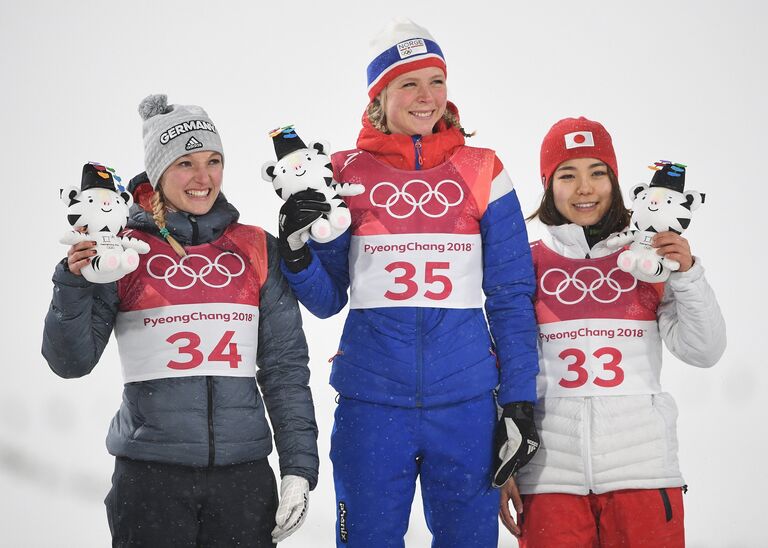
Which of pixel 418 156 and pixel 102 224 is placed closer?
pixel 102 224

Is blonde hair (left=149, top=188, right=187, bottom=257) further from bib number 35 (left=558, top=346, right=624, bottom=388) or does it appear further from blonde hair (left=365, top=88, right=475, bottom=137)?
bib number 35 (left=558, top=346, right=624, bottom=388)

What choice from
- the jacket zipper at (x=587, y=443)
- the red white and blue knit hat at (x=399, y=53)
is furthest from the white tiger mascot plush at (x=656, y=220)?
the red white and blue knit hat at (x=399, y=53)

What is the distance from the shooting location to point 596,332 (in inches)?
104

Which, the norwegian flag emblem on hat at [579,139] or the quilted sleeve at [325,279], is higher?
the norwegian flag emblem on hat at [579,139]

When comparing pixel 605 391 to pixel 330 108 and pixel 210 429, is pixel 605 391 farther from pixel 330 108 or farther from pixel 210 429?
pixel 330 108

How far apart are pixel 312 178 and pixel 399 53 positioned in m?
0.50

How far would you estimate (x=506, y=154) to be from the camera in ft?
16.1

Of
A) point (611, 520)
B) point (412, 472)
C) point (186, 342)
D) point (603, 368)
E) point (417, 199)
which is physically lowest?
point (611, 520)

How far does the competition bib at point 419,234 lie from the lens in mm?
2572

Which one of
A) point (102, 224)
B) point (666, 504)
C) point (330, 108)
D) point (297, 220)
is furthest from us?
point (330, 108)

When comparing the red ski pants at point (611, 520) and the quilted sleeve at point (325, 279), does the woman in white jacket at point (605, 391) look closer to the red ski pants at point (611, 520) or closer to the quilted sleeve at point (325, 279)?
the red ski pants at point (611, 520)

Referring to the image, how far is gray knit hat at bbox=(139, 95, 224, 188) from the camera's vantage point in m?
2.59

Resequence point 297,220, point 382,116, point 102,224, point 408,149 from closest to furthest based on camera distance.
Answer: point 102,224 < point 297,220 < point 408,149 < point 382,116

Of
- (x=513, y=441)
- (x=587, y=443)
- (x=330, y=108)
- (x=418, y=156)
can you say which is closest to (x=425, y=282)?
(x=418, y=156)
